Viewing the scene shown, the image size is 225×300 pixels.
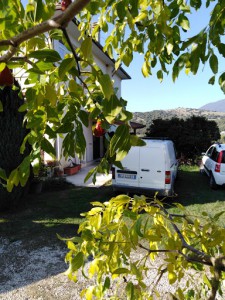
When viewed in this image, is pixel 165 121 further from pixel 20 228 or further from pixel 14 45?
pixel 14 45

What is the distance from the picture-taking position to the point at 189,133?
20203 millimetres

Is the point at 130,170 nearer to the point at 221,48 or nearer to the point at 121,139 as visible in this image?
the point at 221,48

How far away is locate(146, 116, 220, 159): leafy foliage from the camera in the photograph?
65.1 ft

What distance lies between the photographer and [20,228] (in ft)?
22.9

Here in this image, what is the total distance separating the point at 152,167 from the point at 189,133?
1194 cm

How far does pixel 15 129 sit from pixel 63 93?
7.13 meters

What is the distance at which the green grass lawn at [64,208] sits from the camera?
678 cm

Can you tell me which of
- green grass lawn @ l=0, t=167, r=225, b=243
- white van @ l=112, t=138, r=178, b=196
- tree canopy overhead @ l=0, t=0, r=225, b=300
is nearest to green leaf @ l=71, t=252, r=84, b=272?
tree canopy overhead @ l=0, t=0, r=225, b=300

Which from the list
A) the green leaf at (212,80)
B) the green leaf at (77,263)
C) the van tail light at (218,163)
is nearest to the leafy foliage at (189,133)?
the van tail light at (218,163)

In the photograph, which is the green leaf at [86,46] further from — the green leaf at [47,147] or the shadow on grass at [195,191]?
the shadow on grass at [195,191]

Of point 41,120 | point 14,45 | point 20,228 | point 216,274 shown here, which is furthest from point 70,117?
point 20,228

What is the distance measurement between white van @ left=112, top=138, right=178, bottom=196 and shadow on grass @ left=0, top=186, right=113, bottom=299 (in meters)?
1.04

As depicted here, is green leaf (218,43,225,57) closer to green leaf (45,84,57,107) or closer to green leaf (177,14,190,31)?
green leaf (177,14,190,31)

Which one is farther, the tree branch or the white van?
the white van
